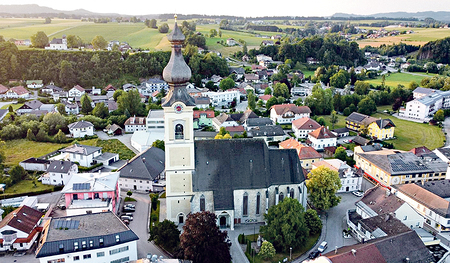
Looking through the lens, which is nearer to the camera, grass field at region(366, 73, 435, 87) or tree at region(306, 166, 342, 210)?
tree at region(306, 166, 342, 210)

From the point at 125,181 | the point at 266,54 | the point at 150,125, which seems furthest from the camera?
the point at 266,54

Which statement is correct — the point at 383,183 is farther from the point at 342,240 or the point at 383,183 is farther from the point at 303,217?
the point at 303,217

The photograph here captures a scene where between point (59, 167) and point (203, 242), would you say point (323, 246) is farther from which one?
point (59, 167)

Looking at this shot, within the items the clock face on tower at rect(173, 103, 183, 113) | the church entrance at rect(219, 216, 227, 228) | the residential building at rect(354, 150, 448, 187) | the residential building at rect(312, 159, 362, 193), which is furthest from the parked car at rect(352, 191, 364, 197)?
the clock face on tower at rect(173, 103, 183, 113)

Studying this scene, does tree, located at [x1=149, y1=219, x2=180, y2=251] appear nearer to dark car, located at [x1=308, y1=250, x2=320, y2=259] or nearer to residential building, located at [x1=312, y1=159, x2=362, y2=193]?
dark car, located at [x1=308, y1=250, x2=320, y2=259]

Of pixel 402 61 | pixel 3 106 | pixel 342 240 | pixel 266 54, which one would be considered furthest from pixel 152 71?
pixel 402 61
